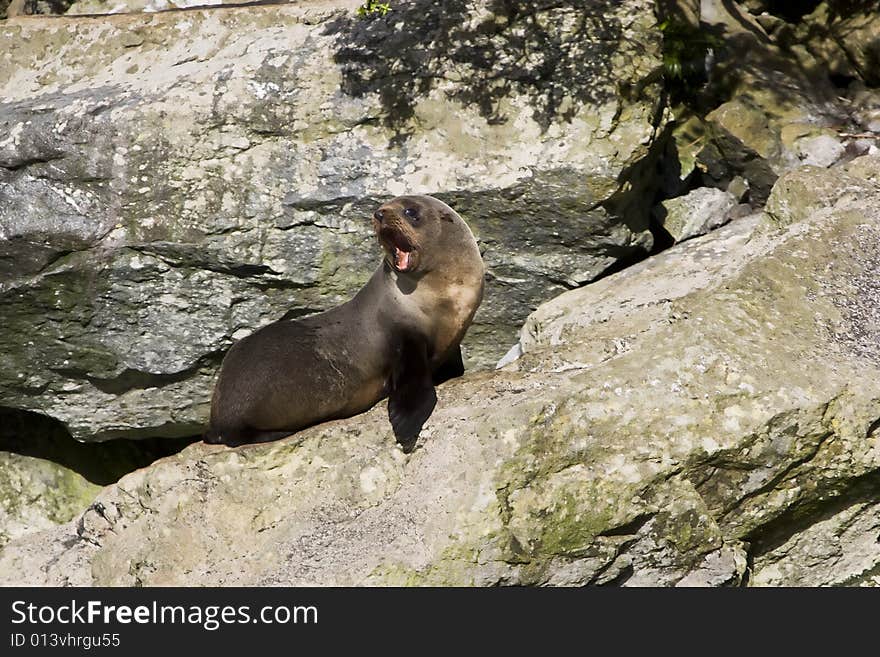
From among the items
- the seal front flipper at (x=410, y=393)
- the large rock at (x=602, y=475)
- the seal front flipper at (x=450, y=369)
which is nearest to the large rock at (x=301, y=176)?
the seal front flipper at (x=450, y=369)

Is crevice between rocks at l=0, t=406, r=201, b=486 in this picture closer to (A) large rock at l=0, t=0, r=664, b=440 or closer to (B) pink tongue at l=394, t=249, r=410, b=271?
(A) large rock at l=0, t=0, r=664, b=440

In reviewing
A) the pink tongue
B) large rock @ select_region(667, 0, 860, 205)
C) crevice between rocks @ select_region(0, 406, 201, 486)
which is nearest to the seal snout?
the pink tongue

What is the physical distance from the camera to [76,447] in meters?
8.30

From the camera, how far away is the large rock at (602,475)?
4.92m

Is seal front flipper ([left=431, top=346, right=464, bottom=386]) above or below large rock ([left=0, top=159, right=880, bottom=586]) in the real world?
below

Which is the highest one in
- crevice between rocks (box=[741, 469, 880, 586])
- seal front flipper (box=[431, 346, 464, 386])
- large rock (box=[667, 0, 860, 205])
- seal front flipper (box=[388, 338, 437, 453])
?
large rock (box=[667, 0, 860, 205])

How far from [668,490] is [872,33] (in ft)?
17.6

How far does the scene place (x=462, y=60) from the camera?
707 cm

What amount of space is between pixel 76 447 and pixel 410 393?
3.84 metres

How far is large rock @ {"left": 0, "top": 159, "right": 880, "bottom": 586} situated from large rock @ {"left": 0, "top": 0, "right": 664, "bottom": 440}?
1.49m

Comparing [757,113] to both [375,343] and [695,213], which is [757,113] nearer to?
[695,213]

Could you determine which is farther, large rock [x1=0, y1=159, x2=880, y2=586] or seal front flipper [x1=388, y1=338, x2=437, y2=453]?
seal front flipper [x1=388, y1=338, x2=437, y2=453]

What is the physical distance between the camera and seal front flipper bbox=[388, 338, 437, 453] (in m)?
5.33

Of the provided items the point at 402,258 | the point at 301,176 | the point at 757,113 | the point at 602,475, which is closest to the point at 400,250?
the point at 402,258
